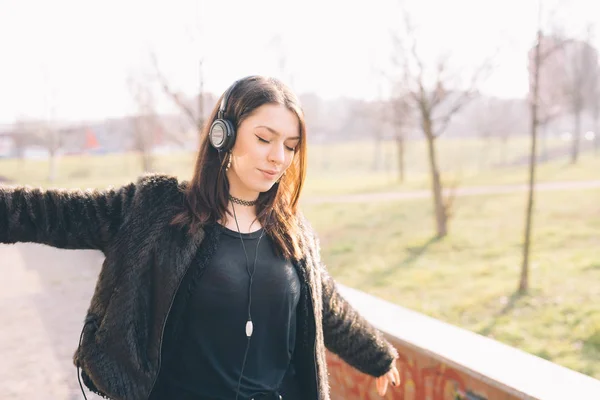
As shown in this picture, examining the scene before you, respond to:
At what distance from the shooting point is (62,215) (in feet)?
5.73

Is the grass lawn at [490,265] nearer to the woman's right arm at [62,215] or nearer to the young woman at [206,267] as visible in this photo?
the young woman at [206,267]

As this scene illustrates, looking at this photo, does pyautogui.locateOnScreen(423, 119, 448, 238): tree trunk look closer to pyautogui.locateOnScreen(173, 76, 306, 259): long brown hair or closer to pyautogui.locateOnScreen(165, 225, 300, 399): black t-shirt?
pyautogui.locateOnScreen(173, 76, 306, 259): long brown hair

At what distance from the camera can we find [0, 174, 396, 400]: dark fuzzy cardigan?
5.62ft

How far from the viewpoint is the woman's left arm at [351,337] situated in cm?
224

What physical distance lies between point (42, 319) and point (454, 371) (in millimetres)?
5054

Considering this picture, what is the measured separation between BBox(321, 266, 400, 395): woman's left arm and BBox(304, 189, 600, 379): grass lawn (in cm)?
387

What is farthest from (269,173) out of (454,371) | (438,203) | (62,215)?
(438,203)

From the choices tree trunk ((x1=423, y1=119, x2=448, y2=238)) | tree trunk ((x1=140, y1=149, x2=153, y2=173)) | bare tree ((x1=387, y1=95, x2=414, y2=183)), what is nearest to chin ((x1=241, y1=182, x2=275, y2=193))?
tree trunk ((x1=423, y1=119, x2=448, y2=238))

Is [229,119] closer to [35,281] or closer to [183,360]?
[183,360]

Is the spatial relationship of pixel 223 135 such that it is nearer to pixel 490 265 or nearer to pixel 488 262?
pixel 490 265

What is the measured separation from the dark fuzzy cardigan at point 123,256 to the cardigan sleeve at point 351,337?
0.63 metres

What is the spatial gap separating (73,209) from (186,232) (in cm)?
36

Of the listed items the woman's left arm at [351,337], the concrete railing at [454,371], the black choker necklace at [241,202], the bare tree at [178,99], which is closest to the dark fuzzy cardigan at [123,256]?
the black choker necklace at [241,202]

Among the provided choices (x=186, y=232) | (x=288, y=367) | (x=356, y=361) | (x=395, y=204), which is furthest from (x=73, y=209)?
(x=395, y=204)
